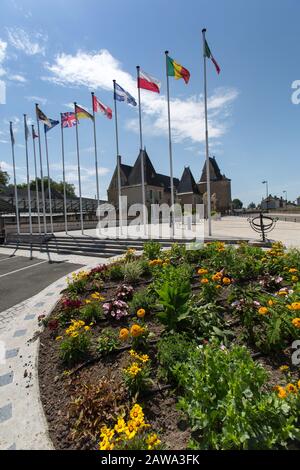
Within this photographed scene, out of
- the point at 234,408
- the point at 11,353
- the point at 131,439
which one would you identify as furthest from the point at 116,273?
the point at 234,408

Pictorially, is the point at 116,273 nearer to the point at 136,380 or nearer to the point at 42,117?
the point at 136,380

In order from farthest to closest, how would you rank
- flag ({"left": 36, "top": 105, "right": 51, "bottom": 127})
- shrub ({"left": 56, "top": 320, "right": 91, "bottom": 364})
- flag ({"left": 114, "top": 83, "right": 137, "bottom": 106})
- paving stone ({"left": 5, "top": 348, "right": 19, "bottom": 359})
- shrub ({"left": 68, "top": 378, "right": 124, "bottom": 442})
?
flag ({"left": 36, "top": 105, "right": 51, "bottom": 127})
flag ({"left": 114, "top": 83, "right": 137, "bottom": 106})
paving stone ({"left": 5, "top": 348, "right": 19, "bottom": 359})
shrub ({"left": 56, "top": 320, "right": 91, "bottom": 364})
shrub ({"left": 68, "top": 378, "right": 124, "bottom": 442})

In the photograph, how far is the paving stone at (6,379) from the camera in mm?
3318

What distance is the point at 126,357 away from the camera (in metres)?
3.39

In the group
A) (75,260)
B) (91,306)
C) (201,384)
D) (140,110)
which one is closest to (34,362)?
(91,306)

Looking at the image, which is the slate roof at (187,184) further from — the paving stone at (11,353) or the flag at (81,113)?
the paving stone at (11,353)

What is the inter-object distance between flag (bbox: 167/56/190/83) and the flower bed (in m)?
11.3

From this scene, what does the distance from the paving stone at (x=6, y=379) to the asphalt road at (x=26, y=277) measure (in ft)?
10.8

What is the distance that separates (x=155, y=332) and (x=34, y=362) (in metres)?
1.74

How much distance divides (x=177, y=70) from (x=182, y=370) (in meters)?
13.9

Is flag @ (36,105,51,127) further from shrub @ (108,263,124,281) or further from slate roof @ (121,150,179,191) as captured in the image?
slate roof @ (121,150,179,191)

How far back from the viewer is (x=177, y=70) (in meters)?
12.8

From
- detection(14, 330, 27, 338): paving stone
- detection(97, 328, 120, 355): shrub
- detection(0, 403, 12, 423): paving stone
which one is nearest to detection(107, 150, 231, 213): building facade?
detection(14, 330, 27, 338): paving stone

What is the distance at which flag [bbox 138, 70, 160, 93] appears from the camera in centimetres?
1323
